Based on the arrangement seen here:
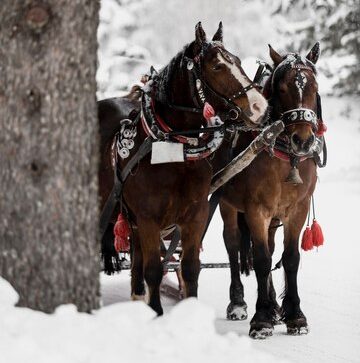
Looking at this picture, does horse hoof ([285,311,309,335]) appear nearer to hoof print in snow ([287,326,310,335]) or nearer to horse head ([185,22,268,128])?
hoof print in snow ([287,326,310,335])

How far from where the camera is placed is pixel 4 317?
144 inches

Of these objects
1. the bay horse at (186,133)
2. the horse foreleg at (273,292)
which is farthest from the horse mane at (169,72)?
the horse foreleg at (273,292)

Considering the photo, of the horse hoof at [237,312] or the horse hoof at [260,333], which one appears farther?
the horse hoof at [237,312]

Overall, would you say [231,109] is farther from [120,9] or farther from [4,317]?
[120,9]

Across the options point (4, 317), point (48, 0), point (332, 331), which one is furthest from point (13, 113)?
point (332, 331)

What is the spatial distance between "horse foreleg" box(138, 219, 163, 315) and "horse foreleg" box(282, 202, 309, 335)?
4.00 ft

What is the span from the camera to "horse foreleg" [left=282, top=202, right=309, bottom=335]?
22.5ft

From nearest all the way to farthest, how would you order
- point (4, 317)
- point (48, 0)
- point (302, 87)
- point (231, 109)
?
point (4, 317), point (48, 0), point (231, 109), point (302, 87)

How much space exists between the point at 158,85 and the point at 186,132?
1.50ft

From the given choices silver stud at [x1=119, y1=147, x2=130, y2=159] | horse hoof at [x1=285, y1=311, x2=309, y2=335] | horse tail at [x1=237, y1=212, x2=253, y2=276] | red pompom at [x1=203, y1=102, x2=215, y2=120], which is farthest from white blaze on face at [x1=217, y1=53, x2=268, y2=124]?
horse tail at [x1=237, y1=212, x2=253, y2=276]

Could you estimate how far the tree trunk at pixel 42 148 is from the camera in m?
3.89

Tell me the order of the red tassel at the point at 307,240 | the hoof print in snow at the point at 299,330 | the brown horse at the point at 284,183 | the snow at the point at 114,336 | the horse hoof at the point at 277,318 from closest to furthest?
the snow at the point at 114,336
the brown horse at the point at 284,183
the hoof print in snow at the point at 299,330
the horse hoof at the point at 277,318
the red tassel at the point at 307,240

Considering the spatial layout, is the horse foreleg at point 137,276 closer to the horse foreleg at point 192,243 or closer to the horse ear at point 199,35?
the horse foreleg at point 192,243

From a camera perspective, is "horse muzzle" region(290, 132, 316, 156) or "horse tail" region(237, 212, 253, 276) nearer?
"horse muzzle" region(290, 132, 316, 156)
